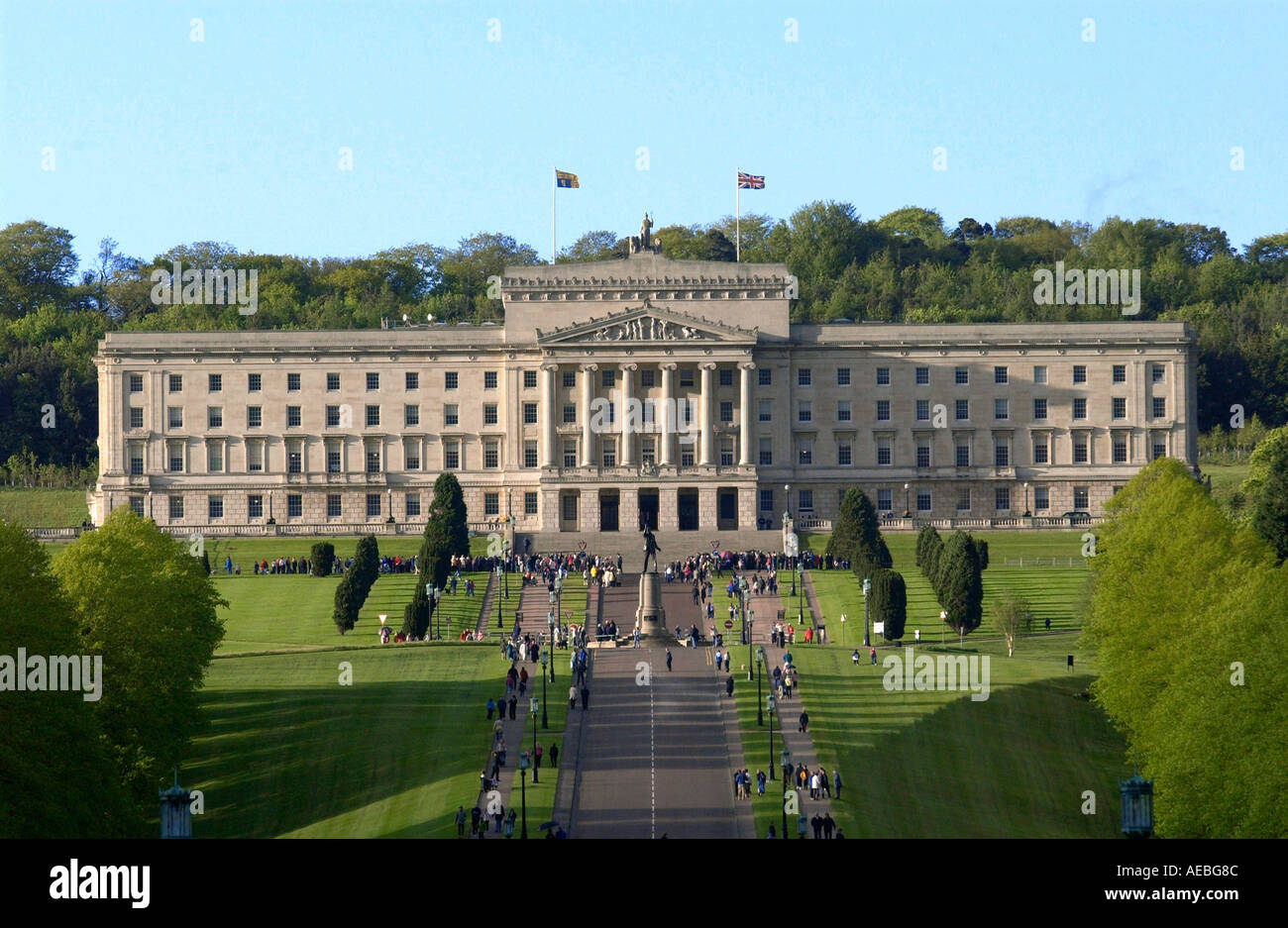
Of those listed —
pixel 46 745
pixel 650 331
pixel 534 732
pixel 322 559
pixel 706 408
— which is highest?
pixel 650 331

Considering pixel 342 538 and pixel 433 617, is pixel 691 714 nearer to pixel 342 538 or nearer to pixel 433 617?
pixel 433 617

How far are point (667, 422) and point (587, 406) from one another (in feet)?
16.5

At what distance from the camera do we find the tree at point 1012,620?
92.0 metres

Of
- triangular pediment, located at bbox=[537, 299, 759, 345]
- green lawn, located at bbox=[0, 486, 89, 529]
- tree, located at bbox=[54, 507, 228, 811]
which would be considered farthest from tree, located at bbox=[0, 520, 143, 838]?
green lawn, located at bbox=[0, 486, 89, 529]

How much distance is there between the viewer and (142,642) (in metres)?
70.9

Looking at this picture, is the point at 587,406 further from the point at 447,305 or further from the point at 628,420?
the point at 447,305

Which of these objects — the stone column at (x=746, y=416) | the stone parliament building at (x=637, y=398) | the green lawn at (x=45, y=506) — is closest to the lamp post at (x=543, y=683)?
the stone column at (x=746, y=416)

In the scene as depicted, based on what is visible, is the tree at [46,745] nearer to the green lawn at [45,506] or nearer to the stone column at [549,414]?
the stone column at [549,414]

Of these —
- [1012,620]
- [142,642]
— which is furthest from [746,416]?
[142,642]

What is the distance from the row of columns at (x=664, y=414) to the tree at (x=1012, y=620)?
139ft

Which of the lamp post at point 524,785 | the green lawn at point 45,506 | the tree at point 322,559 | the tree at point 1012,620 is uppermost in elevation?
the green lawn at point 45,506

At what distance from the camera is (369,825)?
206 feet

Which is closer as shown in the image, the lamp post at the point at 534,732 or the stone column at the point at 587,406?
the lamp post at the point at 534,732
